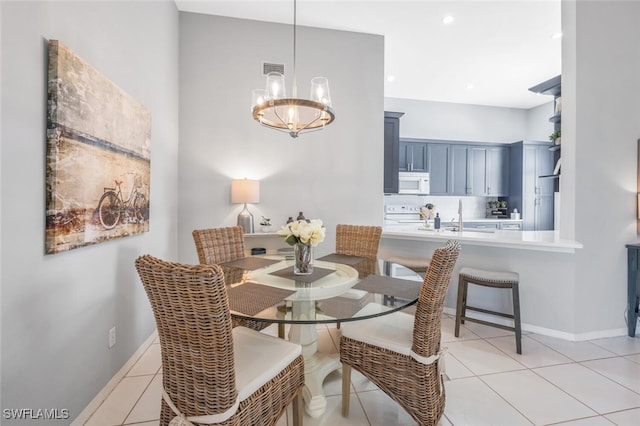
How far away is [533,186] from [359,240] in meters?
4.83

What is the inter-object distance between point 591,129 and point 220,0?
12.6 feet

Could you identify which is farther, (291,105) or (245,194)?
(245,194)

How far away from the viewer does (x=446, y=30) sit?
3539 millimetres

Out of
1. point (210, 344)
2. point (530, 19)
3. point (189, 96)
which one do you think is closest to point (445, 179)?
point (530, 19)

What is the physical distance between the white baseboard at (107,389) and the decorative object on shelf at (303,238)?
1374mm

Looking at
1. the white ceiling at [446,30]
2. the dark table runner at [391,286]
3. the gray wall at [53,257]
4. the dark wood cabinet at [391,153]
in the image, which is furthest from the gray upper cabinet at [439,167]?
the gray wall at [53,257]

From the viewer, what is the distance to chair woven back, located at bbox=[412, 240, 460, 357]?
1396 millimetres

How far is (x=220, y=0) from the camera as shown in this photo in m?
3.17

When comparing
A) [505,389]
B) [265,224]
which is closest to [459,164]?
[265,224]

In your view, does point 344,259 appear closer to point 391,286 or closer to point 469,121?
point 391,286

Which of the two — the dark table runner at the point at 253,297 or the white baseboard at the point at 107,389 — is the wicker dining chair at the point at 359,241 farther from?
the white baseboard at the point at 107,389

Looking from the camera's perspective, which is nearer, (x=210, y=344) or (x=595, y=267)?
(x=210, y=344)

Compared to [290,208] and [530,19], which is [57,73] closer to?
[290,208]

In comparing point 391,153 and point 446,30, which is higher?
point 446,30
